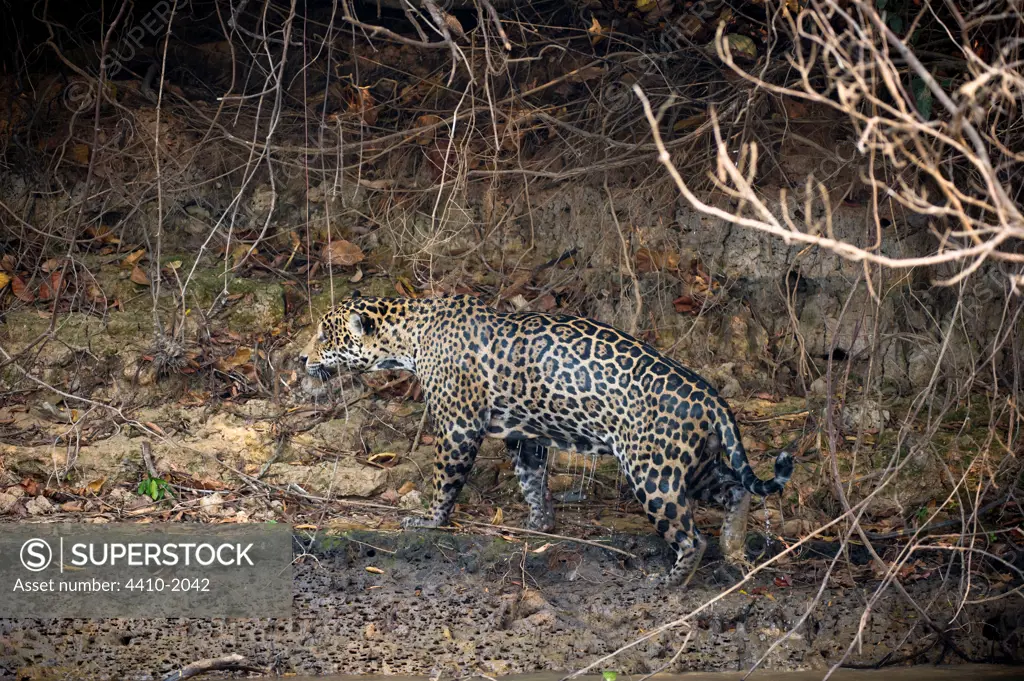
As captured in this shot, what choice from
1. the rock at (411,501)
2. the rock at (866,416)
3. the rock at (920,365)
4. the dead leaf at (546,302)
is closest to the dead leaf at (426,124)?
the dead leaf at (546,302)

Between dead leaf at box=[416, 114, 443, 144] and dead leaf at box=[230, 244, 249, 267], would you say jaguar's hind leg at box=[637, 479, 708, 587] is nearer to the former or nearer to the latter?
dead leaf at box=[416, 114, 443, 144]

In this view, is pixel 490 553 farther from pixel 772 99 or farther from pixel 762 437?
pixel 772 99

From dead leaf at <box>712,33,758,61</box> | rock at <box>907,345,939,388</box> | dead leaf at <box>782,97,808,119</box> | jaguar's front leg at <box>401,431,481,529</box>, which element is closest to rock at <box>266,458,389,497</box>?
jaguar's front leg at <box>401,431,481,529</box>

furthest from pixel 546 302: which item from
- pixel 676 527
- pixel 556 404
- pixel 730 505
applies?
pixel 676 527

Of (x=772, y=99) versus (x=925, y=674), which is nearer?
(x=925, y=674)

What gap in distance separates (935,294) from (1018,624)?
9.21 feet

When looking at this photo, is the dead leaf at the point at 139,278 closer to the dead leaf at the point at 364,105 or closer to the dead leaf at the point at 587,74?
the dead leaf at the point at 364,105

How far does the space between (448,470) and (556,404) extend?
719 millimetres

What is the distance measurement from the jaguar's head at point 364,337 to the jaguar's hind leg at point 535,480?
0.83 m

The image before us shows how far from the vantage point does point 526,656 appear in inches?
208

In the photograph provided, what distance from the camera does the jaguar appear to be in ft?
17.9

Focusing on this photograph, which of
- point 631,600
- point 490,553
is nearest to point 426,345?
point 490,553

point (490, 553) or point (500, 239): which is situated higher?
point (500, 239)

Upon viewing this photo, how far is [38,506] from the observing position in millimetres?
6117
